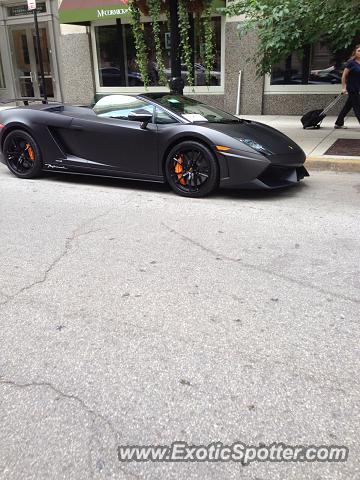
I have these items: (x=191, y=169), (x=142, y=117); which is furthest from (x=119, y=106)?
(x=191, y=169)

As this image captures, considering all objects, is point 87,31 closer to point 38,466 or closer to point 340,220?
point 340,220

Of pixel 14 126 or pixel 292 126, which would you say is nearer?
pixel 14 126

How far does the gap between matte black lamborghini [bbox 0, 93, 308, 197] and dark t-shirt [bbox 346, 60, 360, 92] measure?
164 inches

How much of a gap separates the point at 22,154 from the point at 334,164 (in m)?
5.02

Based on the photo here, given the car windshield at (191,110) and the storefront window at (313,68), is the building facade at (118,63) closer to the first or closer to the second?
the storefront window at (313,68)

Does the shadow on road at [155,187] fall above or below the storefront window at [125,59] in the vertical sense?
below

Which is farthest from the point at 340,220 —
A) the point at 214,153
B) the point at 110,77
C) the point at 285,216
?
the point at 110,77

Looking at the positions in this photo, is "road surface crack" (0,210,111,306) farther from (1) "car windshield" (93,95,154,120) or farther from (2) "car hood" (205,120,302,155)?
(2) "car hood" (205,120,302,155)

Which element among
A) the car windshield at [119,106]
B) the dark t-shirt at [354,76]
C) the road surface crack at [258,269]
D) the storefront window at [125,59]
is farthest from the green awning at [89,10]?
the road surface crack at [258,269]

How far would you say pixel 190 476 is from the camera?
1.98 meters

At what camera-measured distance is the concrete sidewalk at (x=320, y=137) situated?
766 cm

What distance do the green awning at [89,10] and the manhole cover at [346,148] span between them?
24.8 ft

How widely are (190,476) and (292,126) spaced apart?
1080 cm

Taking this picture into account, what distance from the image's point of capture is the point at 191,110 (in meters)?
6.53
